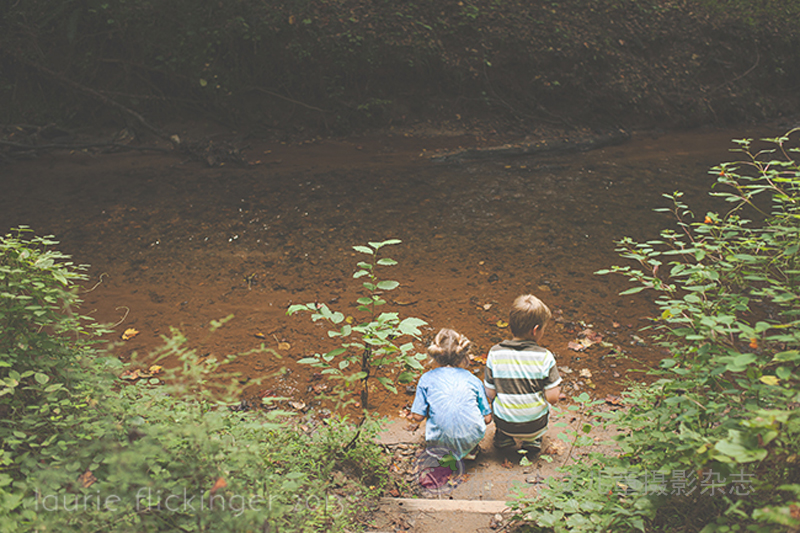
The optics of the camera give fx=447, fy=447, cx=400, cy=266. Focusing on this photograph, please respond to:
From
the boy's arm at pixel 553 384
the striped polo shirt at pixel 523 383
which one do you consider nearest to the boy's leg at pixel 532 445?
the striped polo shirt at pixel 523 383

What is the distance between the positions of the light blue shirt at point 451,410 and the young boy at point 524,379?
0.18m

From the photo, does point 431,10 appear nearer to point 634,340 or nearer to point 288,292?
point 288,292

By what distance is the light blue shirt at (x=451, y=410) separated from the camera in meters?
3.02

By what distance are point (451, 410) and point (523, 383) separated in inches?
21.3

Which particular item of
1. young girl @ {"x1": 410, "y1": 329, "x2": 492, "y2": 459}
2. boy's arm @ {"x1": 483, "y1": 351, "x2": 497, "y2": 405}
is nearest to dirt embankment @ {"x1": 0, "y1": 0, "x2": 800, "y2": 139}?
boy's arm @ {"x1": 483, "y1": 351, "x2": 497, "y2": 405}

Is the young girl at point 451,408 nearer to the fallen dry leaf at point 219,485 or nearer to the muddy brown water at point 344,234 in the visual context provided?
the muddy brown water at point 344,234

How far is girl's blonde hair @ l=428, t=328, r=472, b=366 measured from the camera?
3236mm

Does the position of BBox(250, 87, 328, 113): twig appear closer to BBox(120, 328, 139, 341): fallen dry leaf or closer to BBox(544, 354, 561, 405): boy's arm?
BBox(120, 328, 139, 341): fallen dry leaf

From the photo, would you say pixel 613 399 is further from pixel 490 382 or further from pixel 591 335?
pixel 490 382

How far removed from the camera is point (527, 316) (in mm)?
3150

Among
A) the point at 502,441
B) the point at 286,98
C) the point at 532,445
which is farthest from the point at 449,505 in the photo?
the point at 286,98

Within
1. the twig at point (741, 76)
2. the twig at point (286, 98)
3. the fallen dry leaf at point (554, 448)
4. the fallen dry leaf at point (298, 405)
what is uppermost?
the twig at point (741, 76)

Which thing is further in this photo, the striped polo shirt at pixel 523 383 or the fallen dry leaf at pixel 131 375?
the fallen dry leaf at pixel 131 375

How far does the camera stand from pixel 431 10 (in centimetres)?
1033
